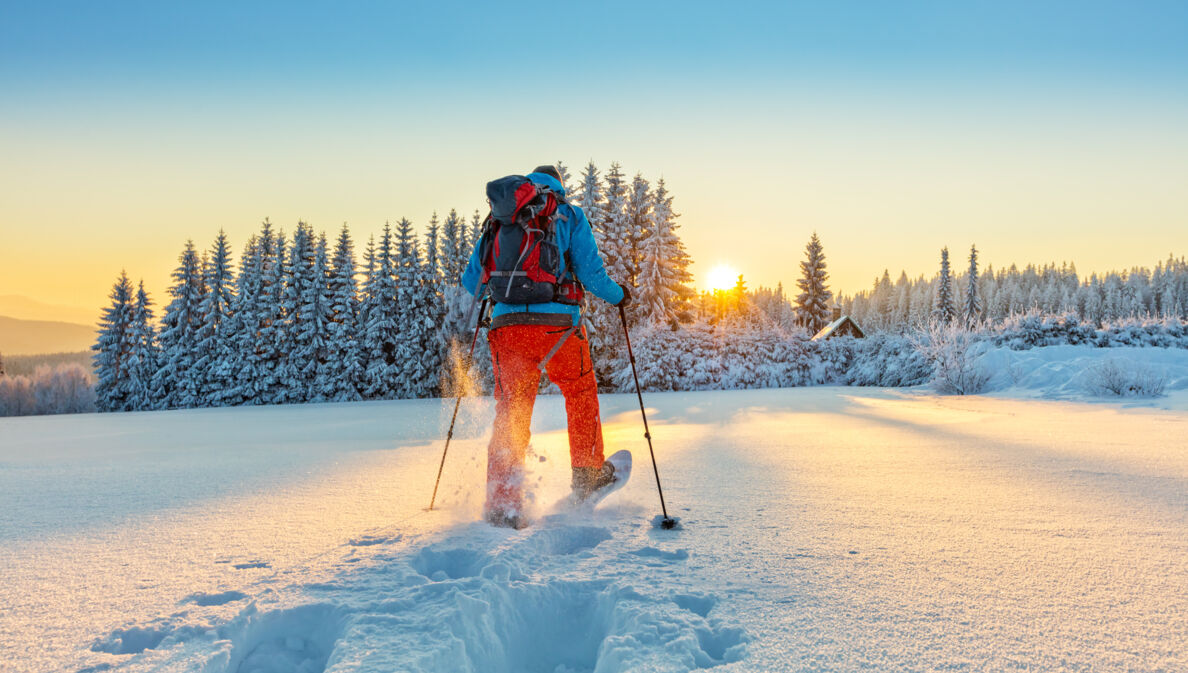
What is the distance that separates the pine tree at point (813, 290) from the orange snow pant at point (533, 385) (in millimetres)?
43000

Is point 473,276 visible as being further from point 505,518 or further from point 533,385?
point 505,518

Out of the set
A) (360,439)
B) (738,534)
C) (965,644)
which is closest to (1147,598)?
(965,644)

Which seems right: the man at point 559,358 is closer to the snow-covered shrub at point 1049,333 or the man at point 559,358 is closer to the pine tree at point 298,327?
the snow-covered shrub at point 1049,333

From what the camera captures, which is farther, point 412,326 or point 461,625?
point 412,326

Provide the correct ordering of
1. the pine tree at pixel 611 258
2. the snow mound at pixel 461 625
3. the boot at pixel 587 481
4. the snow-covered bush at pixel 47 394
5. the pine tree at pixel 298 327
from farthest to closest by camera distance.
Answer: the snow-covered bush at pixel 47 394 → the pine tree at pixel 298 327 → the pine tree at pixel 611 258 → the boot at pixel 587 481 → the snow mound at pixel 461 625

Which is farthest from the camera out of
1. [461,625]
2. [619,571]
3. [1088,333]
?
[1088,333]

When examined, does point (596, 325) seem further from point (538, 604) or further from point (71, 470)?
point (538, 604)

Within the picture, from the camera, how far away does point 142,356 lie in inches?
1204

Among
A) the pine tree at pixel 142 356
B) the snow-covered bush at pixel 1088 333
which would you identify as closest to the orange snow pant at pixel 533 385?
the snow-covered bush at pixel 1088 333

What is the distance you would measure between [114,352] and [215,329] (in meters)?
5.70

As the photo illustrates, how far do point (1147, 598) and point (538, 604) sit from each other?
6.33ft

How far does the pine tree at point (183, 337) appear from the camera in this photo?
29156mm

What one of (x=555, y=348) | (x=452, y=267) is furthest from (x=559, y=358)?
(x=452, y=267)

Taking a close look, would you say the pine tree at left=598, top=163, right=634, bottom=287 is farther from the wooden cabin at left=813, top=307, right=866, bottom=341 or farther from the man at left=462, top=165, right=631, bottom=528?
the man at left=462, top=165, right=631, bottom=528
